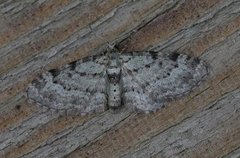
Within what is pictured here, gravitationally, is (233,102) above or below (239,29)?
below

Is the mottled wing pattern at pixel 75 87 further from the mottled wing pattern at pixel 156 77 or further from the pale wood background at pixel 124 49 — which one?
the mottled wing pattern at pixel 156 77

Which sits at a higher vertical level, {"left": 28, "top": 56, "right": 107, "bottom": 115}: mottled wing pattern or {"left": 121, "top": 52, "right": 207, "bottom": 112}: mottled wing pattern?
{"left": 28, "top": 56, "right": 107, "bottom": 115}: mottled wing pattern

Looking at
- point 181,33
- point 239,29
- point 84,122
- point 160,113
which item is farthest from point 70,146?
point 239,29

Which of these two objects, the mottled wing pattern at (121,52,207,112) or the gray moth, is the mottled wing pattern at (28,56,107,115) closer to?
the gray moth

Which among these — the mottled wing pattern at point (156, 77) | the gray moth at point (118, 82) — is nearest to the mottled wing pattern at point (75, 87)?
the gray moth at point (118, 82)

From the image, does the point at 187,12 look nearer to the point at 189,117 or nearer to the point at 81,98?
the point at 189,117

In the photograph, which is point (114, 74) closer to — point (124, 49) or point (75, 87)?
point (124, 49)

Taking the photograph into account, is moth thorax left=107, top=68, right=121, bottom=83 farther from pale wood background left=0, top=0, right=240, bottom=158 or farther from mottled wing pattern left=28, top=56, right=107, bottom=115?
pale wood background left=0, top=0, right=240, bottom=158

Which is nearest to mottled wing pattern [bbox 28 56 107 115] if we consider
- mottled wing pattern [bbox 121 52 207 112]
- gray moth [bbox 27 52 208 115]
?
gray moth [bbox 27 52 208 115]
